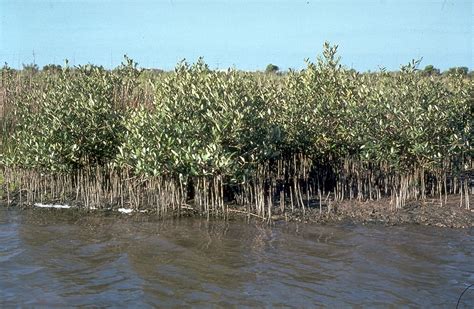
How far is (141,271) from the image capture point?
20.3 ft

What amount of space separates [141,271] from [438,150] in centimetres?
526

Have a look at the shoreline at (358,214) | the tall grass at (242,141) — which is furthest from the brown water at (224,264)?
the tall grass at (242,141)

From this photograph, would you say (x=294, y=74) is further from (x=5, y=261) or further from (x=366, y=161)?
(x=5, y=261)

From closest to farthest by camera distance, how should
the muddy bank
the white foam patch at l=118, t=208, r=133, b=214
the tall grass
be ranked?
1. the muddy bank
2. the tall grass
3. the white foam patch at l=118, t=208, r=133, b=214

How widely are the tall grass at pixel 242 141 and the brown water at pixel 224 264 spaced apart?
0.88 meters

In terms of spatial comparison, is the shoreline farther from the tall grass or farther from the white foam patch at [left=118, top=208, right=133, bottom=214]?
the tall grass

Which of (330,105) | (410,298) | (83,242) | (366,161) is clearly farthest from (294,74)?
(410,298)

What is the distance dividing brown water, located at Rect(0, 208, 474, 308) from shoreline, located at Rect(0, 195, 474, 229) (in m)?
0.28

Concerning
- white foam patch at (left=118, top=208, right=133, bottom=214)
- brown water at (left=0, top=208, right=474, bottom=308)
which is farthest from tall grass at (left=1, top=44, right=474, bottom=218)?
brown water at (left=0, top=208, right=474, bottom=308)

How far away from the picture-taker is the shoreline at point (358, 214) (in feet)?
27.5

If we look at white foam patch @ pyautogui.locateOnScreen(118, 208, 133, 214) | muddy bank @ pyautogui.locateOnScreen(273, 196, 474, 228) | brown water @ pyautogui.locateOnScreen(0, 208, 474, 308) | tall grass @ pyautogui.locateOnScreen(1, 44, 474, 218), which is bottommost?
brown water @ pyautogui.locateOnScreen(0, 208, 474, 308)

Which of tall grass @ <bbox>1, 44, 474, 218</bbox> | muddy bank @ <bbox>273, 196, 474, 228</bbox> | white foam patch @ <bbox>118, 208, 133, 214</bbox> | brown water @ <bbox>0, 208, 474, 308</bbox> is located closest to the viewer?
brown water @ <bbox>0, 208, 474, 308</bbox>

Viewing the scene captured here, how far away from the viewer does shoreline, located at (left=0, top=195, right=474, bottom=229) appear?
838 cm

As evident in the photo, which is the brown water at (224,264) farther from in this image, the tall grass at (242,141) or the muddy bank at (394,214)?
the tall grass at (242,141)
